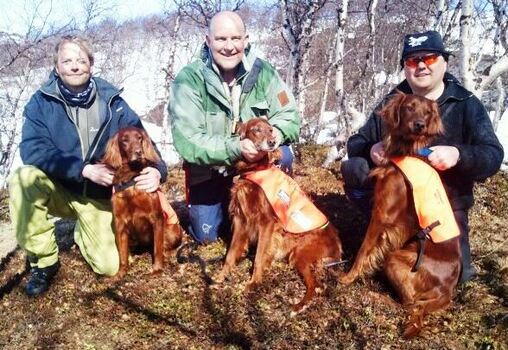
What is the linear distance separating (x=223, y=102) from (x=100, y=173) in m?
1.16

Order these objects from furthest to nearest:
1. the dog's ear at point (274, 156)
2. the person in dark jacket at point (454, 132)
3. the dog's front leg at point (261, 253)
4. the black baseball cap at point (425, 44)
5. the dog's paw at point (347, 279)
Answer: the dog's ear at point (274, 156), the dog's front leg at point (261, 253), the dog's paw at point (347, 279), the black baseball cap at point (425, 44), the person in dark jacket at point (454, 132)

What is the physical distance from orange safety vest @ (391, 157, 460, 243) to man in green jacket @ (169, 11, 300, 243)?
114 cm

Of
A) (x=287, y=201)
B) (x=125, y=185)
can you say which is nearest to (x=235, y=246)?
(x=287, y=201)

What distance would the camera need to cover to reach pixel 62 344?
2.94 m

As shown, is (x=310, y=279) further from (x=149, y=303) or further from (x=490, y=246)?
(x=490, y=246)

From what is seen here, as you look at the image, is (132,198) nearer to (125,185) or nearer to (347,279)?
(125,185)

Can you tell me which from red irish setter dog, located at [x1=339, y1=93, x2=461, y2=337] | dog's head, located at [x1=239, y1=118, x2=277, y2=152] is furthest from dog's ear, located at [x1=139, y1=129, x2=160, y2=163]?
red irish setter dog, located at [x1=339, y1=93, x2=461, y2=337]

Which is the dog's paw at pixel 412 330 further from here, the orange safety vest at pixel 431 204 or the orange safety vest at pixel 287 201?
the orange safety vest at pixel 287 201

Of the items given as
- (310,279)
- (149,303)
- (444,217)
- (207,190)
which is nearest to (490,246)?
(444,217)

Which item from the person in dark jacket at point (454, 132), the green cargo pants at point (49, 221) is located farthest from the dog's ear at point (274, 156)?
the green cargo pants at point (49, 221)

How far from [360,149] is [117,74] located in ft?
60.1

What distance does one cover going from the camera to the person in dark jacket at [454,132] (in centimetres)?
316

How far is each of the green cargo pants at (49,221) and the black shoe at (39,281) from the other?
0.16ft

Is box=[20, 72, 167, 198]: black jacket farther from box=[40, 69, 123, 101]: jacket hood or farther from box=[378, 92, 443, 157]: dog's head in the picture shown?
box=[378, 92, 443, 157]: dog's head
